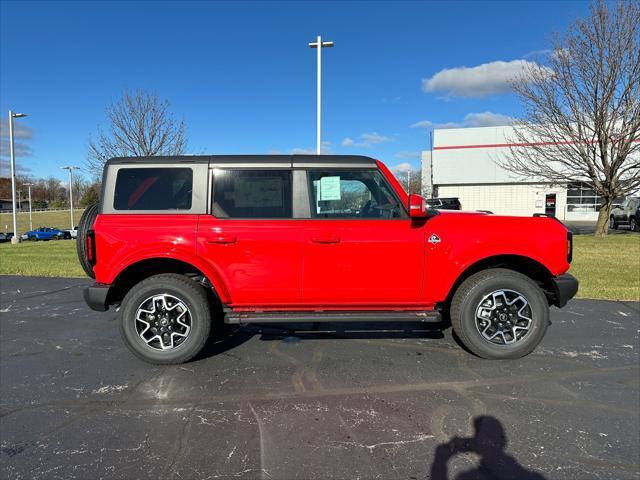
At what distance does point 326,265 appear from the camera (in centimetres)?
372

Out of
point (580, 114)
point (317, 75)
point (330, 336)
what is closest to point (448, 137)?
point (580, 114)

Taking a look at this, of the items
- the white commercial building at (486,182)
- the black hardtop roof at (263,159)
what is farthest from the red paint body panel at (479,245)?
the white commercial building at (486,182)

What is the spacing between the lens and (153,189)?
152 inches

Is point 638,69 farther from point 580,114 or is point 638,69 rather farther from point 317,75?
point 317,75

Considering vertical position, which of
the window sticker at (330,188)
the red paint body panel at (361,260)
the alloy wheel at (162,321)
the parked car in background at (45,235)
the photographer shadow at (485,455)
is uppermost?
the window sticker at (330,188)

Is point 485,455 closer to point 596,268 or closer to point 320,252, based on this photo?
point 320,252

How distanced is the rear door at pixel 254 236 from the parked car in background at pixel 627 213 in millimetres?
26436

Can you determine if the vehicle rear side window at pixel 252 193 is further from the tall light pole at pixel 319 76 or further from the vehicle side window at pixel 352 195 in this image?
the tall light pole at pixel 319 76

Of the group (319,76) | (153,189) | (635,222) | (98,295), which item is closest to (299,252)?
(153,189)

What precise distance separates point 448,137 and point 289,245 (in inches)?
1405

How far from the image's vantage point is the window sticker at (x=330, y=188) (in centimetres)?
387

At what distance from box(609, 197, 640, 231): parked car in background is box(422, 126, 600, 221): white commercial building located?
791 centimetres

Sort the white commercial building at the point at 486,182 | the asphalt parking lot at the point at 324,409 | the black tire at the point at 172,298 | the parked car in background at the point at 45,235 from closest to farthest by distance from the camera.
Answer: the asphalt parking lot at the point at 324,409 < the black tire at the point at 172,298 < the white commercial building at the point at 486,182 < the parked car in background at the point at 45,235

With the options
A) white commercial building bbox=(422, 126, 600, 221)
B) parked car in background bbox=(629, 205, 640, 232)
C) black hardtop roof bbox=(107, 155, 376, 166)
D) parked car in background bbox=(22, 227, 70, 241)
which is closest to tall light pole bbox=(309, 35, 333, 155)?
black hardtop roof bbox=(107, 155, 376, 166)
